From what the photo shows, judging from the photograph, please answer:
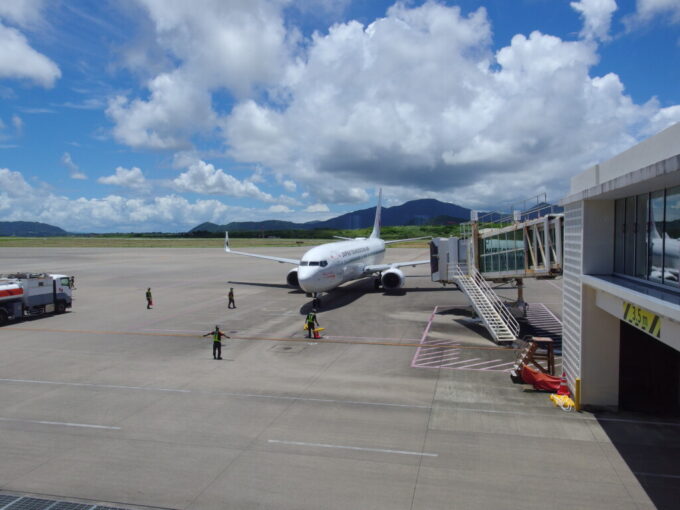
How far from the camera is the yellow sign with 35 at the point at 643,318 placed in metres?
9.54

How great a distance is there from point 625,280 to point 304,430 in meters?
9.69

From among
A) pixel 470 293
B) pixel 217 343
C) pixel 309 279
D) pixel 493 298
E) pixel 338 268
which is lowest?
pixel 217 343

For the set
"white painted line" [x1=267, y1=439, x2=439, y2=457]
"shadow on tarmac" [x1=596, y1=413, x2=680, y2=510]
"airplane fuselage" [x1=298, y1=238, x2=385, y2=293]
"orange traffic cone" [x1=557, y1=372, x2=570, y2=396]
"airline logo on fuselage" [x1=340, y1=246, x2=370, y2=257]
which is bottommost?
"white painted line" [x1=267, y1=439, x2=439, y2=457]

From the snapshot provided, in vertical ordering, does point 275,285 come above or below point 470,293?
below

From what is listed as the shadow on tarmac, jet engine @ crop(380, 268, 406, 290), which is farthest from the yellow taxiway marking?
jet engine @ crop(380, 268, 406, 290)

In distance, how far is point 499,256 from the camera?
2670 centimetres

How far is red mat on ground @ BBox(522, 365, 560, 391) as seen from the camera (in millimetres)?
16422

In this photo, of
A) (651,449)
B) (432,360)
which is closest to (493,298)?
(432,360)

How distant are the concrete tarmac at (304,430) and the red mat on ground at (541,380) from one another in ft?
2.38

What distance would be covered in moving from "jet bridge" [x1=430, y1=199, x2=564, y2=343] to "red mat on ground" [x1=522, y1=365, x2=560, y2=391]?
4968 mm

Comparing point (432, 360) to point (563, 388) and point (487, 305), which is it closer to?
point (563, 388)

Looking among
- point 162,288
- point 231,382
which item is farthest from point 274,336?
point 162,288

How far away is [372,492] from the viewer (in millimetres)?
10078

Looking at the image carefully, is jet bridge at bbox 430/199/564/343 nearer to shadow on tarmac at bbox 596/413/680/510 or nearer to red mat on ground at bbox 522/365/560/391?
red mat on ground at bbox 522/365/560/391
